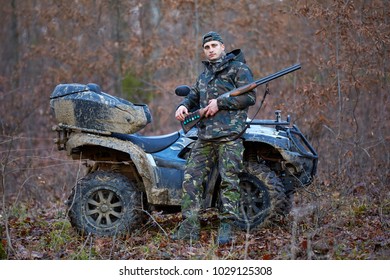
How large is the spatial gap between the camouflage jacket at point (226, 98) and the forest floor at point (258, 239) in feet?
3.61

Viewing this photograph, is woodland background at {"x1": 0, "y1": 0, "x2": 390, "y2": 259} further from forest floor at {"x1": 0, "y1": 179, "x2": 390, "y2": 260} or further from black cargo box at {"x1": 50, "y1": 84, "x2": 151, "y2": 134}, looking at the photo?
black cargo box at {"x1": 50, "y1": 84, "x2": 151, "y2": 134}

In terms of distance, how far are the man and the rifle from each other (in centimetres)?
5

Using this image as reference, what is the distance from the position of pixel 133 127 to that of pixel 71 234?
145 centimetres

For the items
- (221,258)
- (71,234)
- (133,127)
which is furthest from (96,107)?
(221,258)

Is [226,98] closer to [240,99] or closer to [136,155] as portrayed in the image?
[240,99]

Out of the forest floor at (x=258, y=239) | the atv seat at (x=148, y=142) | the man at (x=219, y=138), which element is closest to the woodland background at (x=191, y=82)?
the forest floor at (x=258, y=239)

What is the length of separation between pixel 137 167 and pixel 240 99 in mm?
1350

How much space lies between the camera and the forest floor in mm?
6289

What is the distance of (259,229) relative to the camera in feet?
23.0

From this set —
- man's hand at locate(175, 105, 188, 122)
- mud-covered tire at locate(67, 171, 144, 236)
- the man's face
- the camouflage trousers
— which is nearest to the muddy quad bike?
mud-covered tire at locate(67, 171, 144, 236)

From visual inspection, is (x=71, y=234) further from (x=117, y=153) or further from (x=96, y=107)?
(x=96, y=107)

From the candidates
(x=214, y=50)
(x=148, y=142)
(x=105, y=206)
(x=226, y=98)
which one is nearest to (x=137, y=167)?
(x=148, y=142)

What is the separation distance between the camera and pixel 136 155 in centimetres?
701

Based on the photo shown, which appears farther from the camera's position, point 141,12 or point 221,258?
point 141,12
